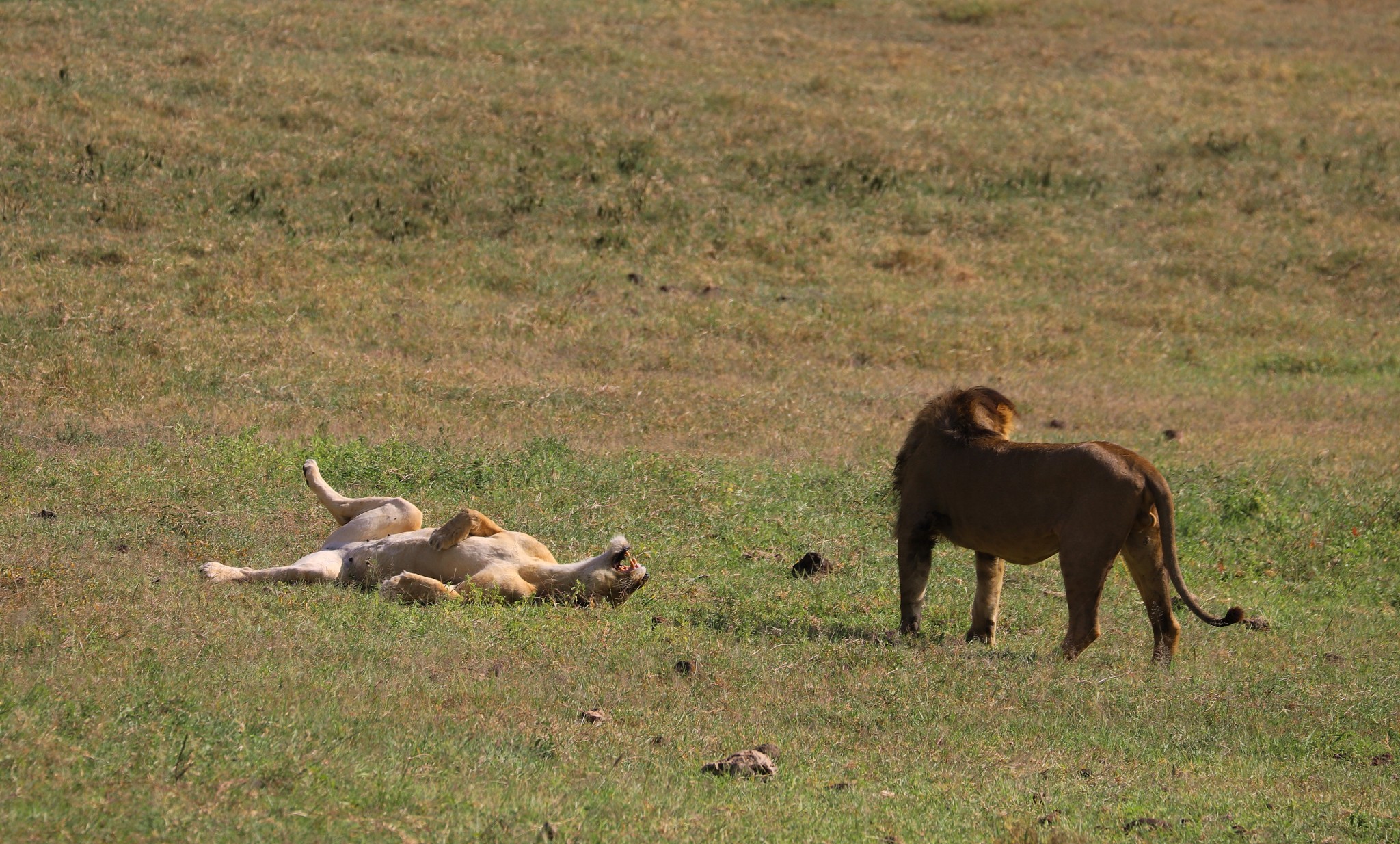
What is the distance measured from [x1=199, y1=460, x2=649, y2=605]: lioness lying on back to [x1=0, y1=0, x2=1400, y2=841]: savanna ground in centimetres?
33

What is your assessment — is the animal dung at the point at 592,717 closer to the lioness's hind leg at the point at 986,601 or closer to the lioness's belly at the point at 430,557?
the lioness's belly at the point at 430,557

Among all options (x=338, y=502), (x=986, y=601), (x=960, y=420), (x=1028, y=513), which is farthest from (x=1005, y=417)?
(x=338, y=502)

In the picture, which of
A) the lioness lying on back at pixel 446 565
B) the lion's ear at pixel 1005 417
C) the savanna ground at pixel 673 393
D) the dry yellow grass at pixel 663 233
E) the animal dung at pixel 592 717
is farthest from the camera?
the dry yellow grass at pixel 663 233

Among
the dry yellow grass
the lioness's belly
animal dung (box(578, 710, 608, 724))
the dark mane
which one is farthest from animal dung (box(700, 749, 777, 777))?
the dry yellow grass

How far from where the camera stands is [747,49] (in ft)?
108

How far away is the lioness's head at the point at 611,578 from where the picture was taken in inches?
329

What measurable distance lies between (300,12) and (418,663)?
25584mm

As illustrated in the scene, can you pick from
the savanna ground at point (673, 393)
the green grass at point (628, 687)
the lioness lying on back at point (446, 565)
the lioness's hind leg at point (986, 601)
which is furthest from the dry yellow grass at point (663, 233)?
the lioness's hind leg at point (986, 601)

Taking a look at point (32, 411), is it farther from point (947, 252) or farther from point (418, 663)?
point (947, 252)

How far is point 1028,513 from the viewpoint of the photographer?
8344mm

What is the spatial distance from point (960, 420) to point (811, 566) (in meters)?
1.70

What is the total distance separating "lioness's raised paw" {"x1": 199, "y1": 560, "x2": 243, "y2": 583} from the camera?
319 inches

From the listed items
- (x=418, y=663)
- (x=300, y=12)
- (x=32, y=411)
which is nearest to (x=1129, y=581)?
(x=418, y=663)

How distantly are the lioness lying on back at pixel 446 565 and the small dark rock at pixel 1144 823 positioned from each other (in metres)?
3.50
